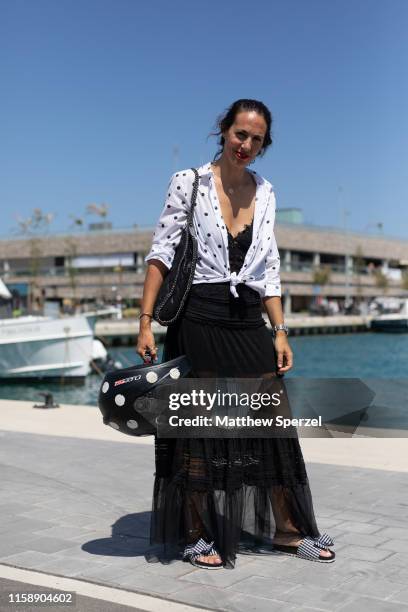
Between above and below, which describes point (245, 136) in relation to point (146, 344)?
above

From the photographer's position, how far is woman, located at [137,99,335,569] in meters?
3.96

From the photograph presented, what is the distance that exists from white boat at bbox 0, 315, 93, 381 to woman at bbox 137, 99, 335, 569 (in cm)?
2376

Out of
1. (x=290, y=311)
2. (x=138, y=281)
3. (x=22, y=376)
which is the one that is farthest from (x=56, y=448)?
(x=290, y=311)

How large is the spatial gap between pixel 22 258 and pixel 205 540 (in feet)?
286

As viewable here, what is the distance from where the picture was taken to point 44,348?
91.2ft

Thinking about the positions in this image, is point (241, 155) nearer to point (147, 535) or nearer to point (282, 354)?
point (282, 354)

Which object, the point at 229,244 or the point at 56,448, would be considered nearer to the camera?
the point at 229,244

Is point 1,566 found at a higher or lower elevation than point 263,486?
lower

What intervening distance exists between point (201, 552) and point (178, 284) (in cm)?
119

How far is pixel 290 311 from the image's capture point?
291ft

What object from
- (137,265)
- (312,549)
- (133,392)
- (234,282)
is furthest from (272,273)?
(137,265)

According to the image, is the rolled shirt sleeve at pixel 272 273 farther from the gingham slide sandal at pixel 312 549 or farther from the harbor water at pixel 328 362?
the harbor water at pixel 328 362

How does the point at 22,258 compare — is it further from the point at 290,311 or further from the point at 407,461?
the point at 407,461

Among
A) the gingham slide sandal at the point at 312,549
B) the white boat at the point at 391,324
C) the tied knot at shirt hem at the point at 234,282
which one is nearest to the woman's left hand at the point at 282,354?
the tied knot at shirt hem at the point at 234,282
